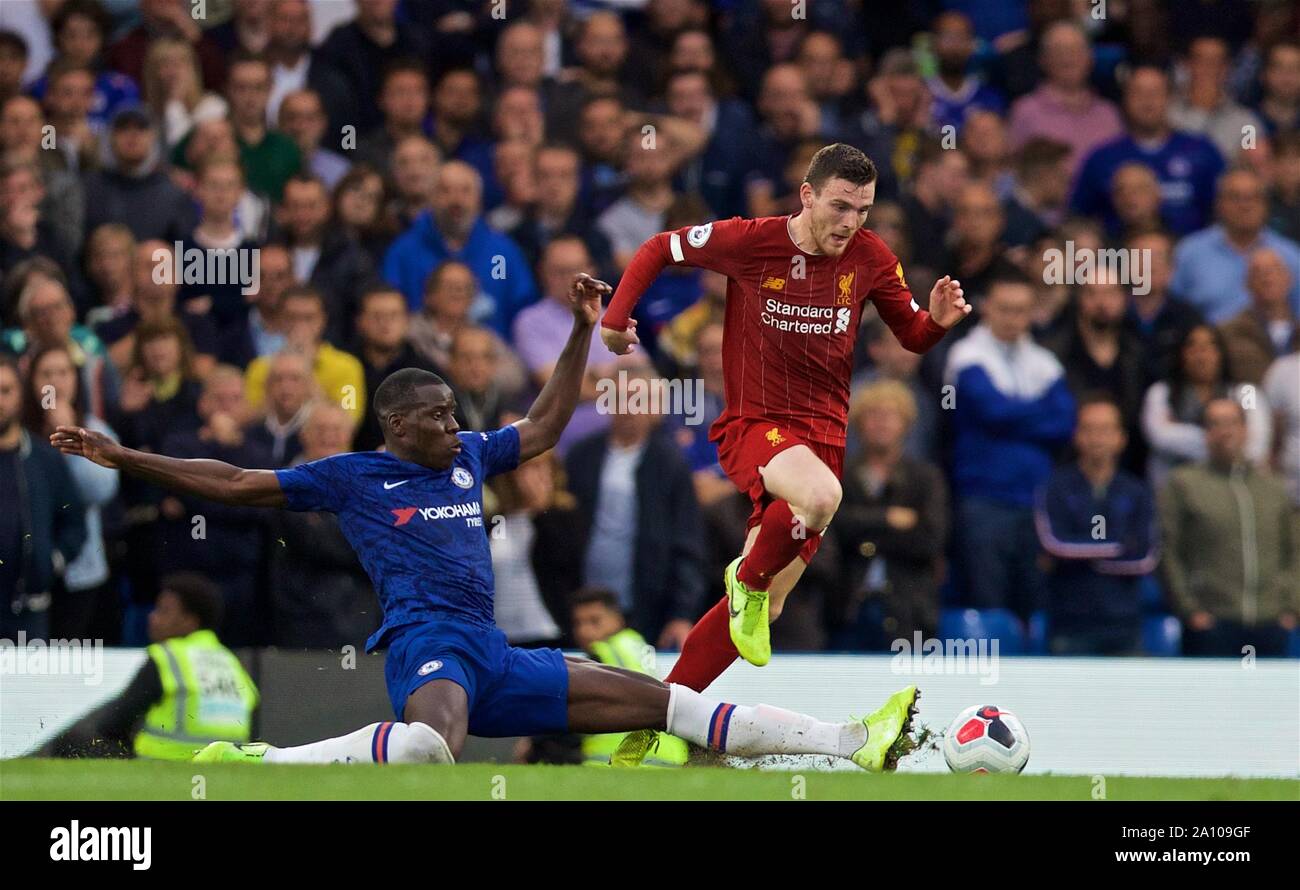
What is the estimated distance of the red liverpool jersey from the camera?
8555mm

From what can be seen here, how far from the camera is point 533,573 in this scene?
1130 centimetres

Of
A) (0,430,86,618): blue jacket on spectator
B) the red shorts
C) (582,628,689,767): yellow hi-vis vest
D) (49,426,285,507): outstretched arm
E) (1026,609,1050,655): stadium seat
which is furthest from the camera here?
(1026,609,1050,655): stadium seat

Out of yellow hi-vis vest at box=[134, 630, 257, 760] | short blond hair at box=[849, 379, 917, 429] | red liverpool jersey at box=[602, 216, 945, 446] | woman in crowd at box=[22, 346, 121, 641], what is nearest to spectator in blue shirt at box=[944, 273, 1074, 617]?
short blond hair at box=[849, 379, 917, 429]

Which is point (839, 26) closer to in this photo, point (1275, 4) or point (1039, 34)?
point (1039, 34)

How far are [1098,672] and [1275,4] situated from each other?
6.82 m

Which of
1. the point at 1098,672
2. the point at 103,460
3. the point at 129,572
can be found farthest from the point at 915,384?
the point at 103,460

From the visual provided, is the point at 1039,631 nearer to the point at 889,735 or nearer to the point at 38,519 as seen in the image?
the point at 889,735

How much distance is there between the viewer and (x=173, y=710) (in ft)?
31.8

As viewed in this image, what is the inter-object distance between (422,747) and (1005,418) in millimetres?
5510

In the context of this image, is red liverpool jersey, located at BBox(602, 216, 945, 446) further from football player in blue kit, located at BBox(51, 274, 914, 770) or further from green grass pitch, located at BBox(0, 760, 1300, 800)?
green grass pitch, located at BBox(0, 760, 1300, 800)

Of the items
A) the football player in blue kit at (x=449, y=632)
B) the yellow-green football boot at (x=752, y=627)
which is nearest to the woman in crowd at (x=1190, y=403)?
the yellow-green football boot at (x=752, y=627)

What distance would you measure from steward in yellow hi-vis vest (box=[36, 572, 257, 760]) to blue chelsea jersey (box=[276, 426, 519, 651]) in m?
1.78

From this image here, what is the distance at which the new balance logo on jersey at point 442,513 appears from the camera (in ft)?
27.1

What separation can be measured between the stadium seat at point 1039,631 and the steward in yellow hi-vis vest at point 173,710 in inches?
178
